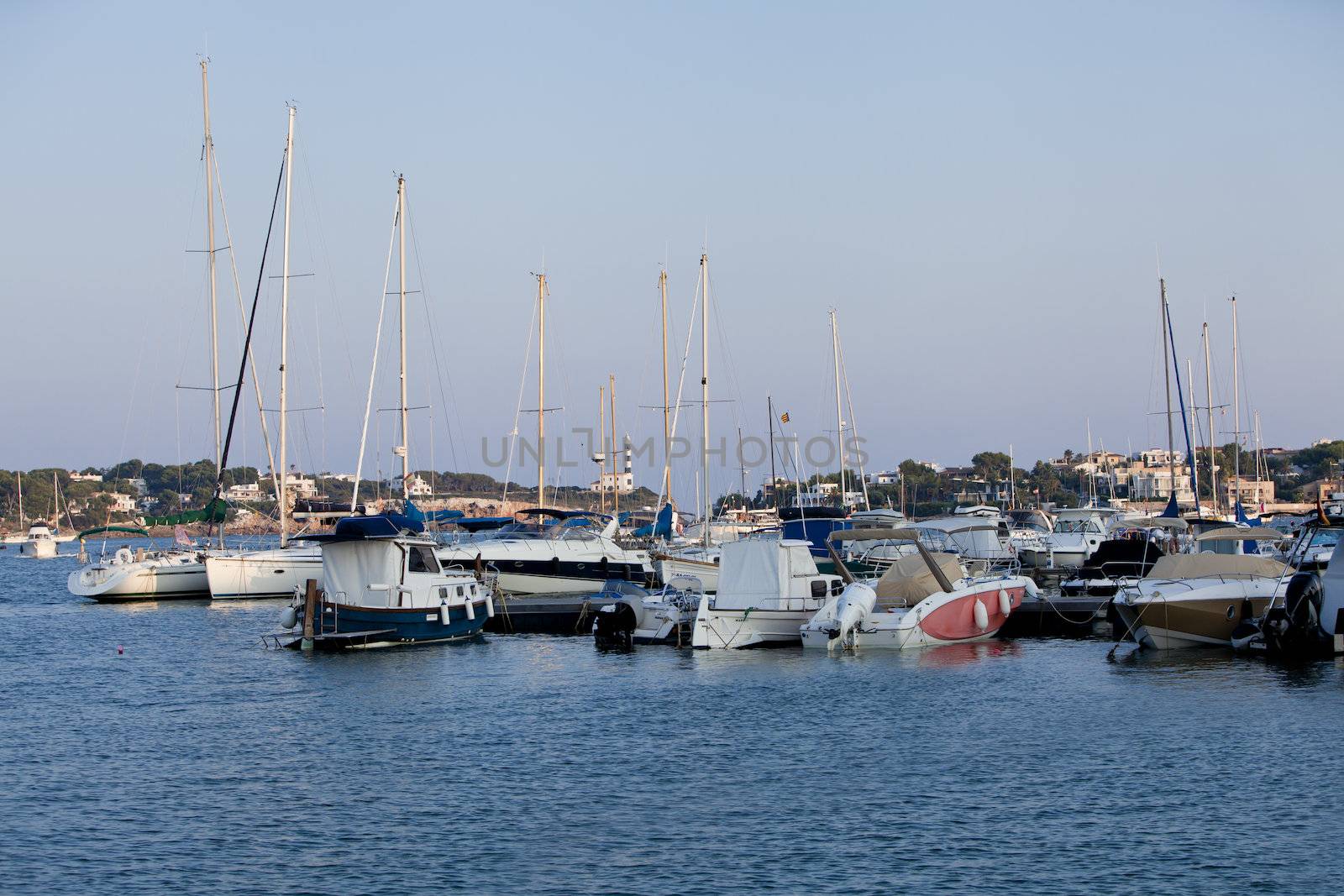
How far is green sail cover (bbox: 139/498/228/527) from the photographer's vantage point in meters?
61.2

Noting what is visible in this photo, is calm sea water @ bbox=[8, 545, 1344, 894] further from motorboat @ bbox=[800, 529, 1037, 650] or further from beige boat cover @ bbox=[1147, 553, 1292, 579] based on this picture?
beige boat cover @ bbox=[1147, 553, 1292, 579]

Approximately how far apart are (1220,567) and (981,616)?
6619 mm

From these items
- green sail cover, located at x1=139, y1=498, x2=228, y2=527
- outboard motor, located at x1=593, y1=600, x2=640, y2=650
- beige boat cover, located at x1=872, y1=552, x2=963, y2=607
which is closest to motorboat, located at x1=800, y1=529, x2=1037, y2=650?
beige boat cover, located at x1=872, y1=552, x2=963, y2=607

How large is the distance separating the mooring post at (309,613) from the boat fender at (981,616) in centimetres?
1902

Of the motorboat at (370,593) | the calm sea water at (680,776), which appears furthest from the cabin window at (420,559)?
the calm sea water at (680,776)

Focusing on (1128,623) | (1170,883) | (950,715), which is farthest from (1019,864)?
(1128,623)

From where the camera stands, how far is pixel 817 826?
19172mm

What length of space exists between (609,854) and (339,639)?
73.1 feet

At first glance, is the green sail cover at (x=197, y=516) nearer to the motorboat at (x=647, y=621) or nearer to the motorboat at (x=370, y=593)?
the motorboat at (x=370, y=593)

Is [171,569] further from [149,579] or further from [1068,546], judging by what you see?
[1068,546]

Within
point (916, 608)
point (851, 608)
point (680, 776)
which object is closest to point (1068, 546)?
point (916, 608)

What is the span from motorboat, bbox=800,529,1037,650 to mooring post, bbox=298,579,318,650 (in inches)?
546

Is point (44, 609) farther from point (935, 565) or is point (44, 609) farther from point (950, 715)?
point (950, 715)

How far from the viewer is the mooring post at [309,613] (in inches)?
1518
